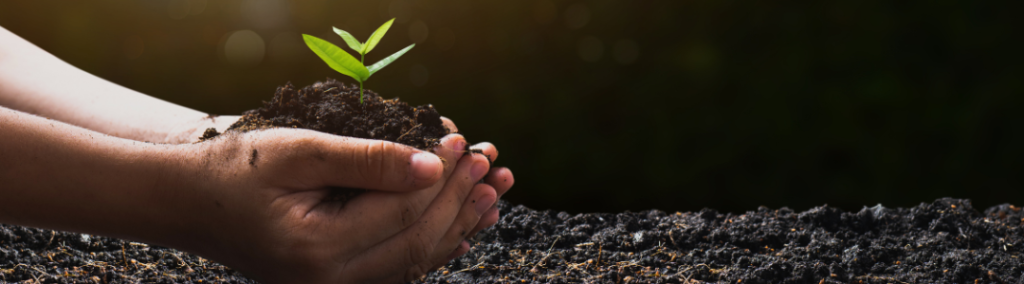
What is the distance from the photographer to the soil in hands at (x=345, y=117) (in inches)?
54.7

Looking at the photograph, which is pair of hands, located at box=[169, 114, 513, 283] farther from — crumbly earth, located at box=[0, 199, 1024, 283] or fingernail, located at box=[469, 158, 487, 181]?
crumbly earth, located at box=[0, 199, 1024, 283]

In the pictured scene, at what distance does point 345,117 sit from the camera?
4.65 feet

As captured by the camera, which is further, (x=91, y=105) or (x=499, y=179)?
(x=91, y=105)

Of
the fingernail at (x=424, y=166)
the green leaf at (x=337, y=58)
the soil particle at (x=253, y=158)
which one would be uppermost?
the green leaf at (x=337, y=58)

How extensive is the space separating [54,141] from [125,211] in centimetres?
17

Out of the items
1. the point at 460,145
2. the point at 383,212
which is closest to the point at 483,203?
the point at 460,145

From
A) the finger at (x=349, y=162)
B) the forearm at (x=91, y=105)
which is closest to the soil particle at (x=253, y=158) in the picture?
the finger at (x=349, y=162)

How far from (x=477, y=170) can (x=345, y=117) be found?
→ 0.31 meters

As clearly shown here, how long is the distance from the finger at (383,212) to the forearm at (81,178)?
1.04 feet

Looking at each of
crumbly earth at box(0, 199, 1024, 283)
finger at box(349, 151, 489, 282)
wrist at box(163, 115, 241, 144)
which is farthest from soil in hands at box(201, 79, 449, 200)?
Result: crumbly earth at box(0, 199, 1024, 283)

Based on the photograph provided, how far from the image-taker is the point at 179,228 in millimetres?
1234

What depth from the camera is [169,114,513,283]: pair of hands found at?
1175mm

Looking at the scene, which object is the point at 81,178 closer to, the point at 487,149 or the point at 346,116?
the point at 346,116

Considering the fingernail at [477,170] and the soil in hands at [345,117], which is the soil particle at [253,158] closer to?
the soil in hands at [345,117]
